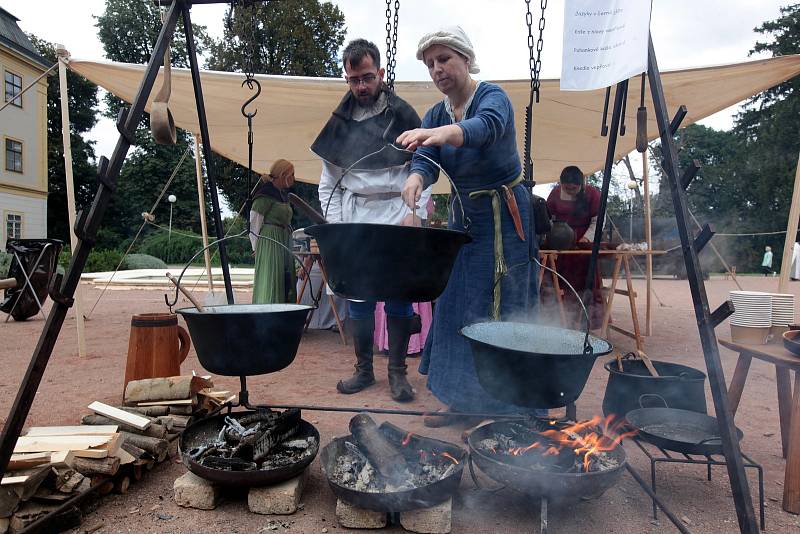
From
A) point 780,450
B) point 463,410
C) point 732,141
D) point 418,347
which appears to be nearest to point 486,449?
point 463,410

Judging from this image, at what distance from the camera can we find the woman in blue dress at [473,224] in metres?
2.23

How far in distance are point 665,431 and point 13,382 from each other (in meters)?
4.48

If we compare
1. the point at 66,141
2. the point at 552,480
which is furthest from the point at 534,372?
the point at 66,141

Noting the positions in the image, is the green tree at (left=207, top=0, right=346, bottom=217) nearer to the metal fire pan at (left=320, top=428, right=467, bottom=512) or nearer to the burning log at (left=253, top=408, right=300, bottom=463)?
the burning log at (left=253, top=408, right=300, bottom=463)

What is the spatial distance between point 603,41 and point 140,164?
32102 millimetres

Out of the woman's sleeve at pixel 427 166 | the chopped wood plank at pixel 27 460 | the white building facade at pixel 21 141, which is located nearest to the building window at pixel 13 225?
the white building facade at pixel 21 141

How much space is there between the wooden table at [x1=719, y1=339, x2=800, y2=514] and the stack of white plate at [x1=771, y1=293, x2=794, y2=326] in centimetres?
19

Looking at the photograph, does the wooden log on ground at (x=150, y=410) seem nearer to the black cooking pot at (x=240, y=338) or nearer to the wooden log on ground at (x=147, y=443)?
the wooden log on ground at (x=147, y=443)

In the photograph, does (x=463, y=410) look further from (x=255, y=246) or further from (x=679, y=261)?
(x=679, y=261)

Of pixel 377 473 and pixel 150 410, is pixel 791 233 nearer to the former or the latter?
pixel 377 473

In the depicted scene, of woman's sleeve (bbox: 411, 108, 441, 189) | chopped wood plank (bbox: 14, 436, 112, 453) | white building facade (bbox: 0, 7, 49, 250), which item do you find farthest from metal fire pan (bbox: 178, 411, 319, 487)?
white building facade (bbox: 0, 7, 49, 250)

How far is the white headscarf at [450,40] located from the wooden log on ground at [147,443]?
2212mm

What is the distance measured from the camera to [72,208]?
3.82m

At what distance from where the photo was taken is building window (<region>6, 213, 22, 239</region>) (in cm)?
1945
